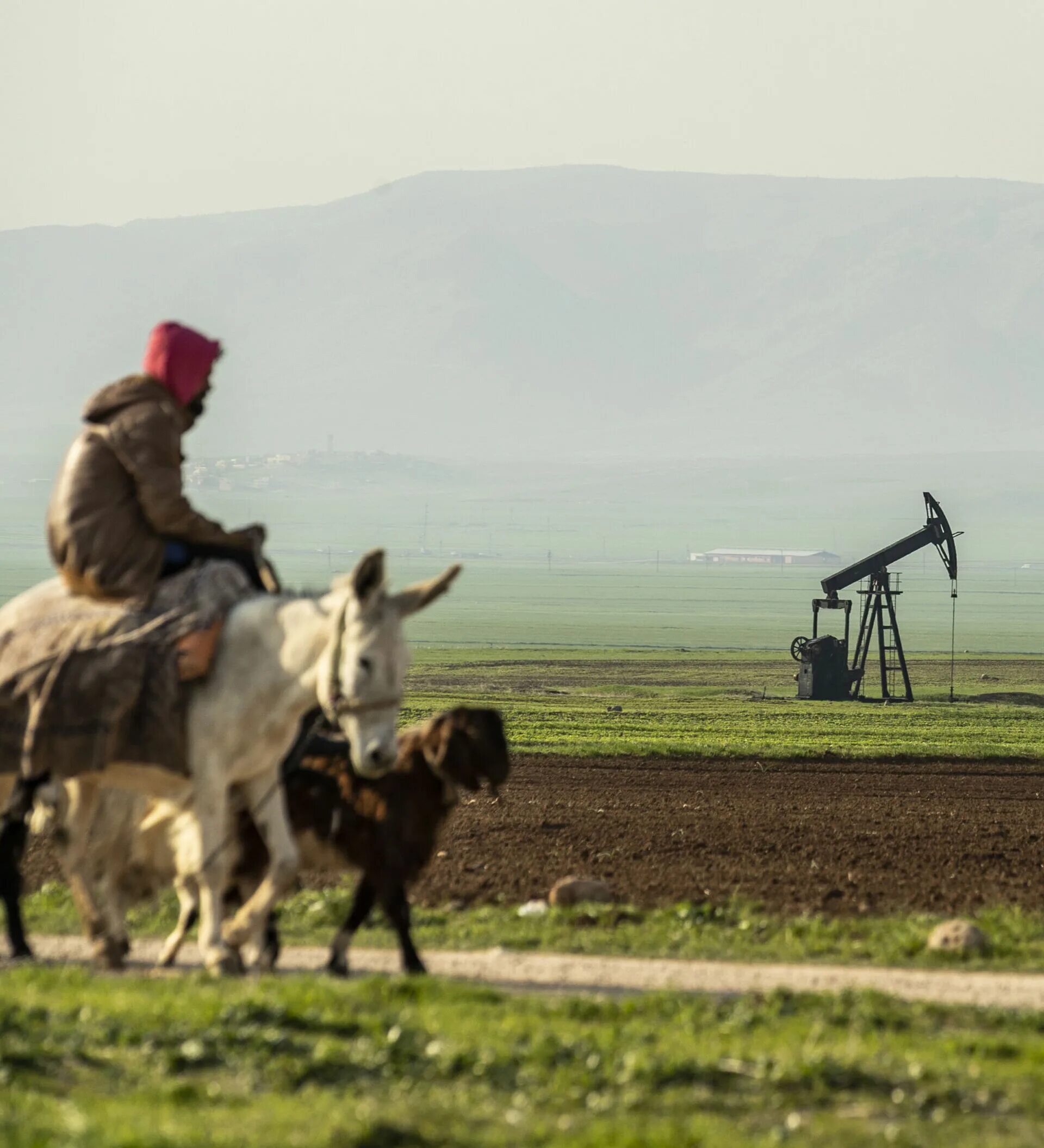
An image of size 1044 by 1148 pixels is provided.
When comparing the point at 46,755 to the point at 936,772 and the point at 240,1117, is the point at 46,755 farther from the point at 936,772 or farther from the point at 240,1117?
the point at 936,772

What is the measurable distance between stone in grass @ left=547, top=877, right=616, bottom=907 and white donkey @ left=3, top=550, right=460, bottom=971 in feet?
13.9

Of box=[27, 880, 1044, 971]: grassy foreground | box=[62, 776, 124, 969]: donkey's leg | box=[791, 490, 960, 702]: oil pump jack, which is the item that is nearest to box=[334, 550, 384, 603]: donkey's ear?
box=[62, 776, 124, 969]: donkey's leg

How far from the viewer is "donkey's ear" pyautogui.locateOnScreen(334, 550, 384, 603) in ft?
36.0

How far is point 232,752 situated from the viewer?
11570mm

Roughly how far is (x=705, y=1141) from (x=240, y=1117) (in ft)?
5.60

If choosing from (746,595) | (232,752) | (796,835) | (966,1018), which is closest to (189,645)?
(232,752)

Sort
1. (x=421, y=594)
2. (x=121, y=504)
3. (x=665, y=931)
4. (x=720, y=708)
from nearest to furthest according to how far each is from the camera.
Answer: (x=421, y=594) → (x=121, y=504) → (x=665, y=931) → (x=720, y=708)

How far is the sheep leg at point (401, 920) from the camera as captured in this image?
12008 mm

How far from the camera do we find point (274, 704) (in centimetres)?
1157

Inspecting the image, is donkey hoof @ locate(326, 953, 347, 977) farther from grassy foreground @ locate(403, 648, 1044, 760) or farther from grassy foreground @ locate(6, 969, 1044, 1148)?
grassy foreground @ locate(403, 648, 1044, 760)

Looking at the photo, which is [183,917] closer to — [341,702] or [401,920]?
[401,920]

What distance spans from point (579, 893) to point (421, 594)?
502 centimetres

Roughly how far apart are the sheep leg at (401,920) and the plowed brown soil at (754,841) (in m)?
3.96

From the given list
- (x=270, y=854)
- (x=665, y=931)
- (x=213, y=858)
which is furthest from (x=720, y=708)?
(x=213, y=858)
